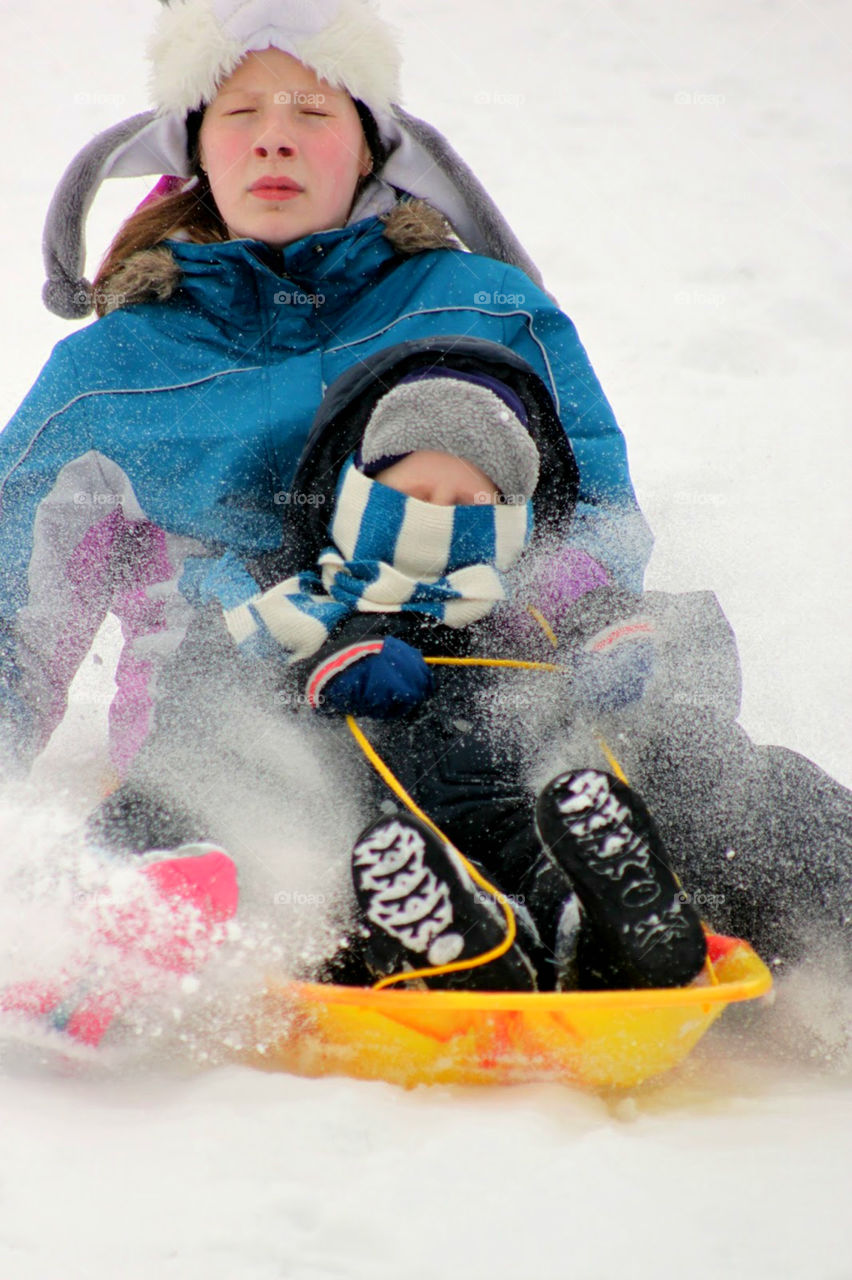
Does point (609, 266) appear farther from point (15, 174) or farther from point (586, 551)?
point (586, 551)

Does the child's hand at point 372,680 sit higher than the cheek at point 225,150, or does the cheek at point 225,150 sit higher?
the cheek at point 225,150

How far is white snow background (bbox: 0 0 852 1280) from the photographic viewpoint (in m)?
0.83

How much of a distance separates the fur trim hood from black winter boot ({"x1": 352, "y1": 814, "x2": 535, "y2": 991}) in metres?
1.11

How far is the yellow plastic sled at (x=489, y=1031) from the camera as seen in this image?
100cm

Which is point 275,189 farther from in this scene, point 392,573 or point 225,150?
point 392,573

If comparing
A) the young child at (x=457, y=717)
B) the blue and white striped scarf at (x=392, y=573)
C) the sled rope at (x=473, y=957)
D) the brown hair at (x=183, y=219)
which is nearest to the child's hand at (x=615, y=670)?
the young child at (x=457, y=717)

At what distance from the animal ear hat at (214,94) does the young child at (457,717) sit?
0.59 meters

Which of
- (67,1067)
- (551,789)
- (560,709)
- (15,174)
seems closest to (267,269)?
(560,709)

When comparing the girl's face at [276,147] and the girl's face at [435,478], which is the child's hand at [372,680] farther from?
the girl's face at [276,147]

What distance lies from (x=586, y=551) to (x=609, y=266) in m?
2.51

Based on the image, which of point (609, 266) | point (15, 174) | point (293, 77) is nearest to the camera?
point (293, 77)

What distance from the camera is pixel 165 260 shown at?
1761mm

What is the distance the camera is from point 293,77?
1696 millimetres

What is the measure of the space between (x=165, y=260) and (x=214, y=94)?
10.2 inches
